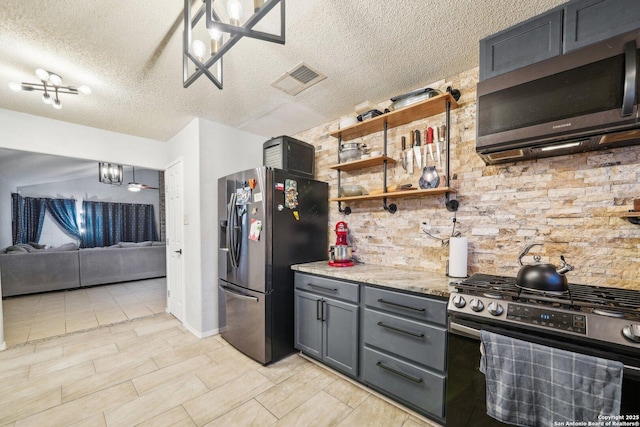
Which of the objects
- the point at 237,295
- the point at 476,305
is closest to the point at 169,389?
the point at 237,295

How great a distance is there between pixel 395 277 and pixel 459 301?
0.56m

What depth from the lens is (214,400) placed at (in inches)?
73.2

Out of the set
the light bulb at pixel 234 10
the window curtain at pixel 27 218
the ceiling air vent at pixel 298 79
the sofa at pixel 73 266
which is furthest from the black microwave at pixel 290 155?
the window curtain at pixel 27 218

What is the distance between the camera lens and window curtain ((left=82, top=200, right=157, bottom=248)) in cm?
721

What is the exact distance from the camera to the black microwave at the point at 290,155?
8.93 feet

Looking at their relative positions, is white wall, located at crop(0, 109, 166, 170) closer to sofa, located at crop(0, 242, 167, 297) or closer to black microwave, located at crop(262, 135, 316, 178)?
black microwave, located at crop(262, 135, 316, 178)

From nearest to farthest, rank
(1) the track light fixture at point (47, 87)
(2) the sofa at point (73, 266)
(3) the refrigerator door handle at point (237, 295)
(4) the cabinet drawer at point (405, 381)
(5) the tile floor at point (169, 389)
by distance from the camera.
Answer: (4) the cabinet drawer at point (405, 381) → (5) the tile floor at point (169, 389) → (1) the track light fixture at point (47, 87) → (3) the refrigerator door handle at point (237, 295) → (2) the sofa at point (73, 266)

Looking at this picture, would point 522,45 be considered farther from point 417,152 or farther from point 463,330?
point 463,330

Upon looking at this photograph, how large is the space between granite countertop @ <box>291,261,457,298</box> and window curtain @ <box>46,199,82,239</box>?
26.6 ft

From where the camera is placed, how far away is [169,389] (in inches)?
78.0

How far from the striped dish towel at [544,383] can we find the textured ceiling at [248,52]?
1.77 m

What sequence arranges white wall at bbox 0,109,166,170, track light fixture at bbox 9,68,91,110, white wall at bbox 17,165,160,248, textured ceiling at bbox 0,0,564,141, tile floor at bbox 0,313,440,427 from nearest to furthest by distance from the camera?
textured ceiling at bbox 0,0,564,141 → tile floor at bbox 0,313,440,427 → track light fixture at bbox 9,68,91,110 → white wall at bbox 0,109,166,170 → white wall at bbox 17,165,160,248

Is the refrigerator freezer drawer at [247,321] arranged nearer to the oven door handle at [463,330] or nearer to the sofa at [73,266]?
the oven door handle at [463,330]

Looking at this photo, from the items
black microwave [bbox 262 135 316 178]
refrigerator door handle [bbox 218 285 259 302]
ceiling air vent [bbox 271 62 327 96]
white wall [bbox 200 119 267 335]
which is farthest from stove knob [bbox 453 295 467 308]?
white wall [bbox 200 119 267 335]
